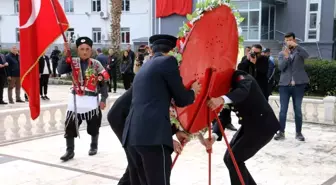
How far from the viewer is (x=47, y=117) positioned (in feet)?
29.9

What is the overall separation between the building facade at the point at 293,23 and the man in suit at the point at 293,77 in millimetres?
15701

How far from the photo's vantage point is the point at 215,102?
3438mm

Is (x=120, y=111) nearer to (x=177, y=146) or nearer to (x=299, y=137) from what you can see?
(x=177, y=146)

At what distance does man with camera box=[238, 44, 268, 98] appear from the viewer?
750cm

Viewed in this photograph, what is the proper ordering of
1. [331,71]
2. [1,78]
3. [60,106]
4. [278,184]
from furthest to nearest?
1. [331,71]
2. [1,78]
3. [60,106]
4. [278,184]

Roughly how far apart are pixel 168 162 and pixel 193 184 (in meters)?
1.69

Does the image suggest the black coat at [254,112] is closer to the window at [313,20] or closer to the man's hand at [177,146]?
the man's hand at [177,146]

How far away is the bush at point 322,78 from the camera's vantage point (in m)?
Answer: 14.4

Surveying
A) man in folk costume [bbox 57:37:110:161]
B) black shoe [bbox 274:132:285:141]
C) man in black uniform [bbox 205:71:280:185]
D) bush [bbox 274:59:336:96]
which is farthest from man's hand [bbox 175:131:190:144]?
bush [bbox 274:59:336:96]

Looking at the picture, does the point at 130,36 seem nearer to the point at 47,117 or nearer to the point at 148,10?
the point at 148,10

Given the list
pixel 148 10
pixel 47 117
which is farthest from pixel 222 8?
pixel 148 10

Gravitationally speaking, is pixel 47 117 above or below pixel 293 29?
below

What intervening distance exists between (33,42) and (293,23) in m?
21.4

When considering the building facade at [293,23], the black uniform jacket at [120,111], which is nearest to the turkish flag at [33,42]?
the black uniform jacket at [120,111]
